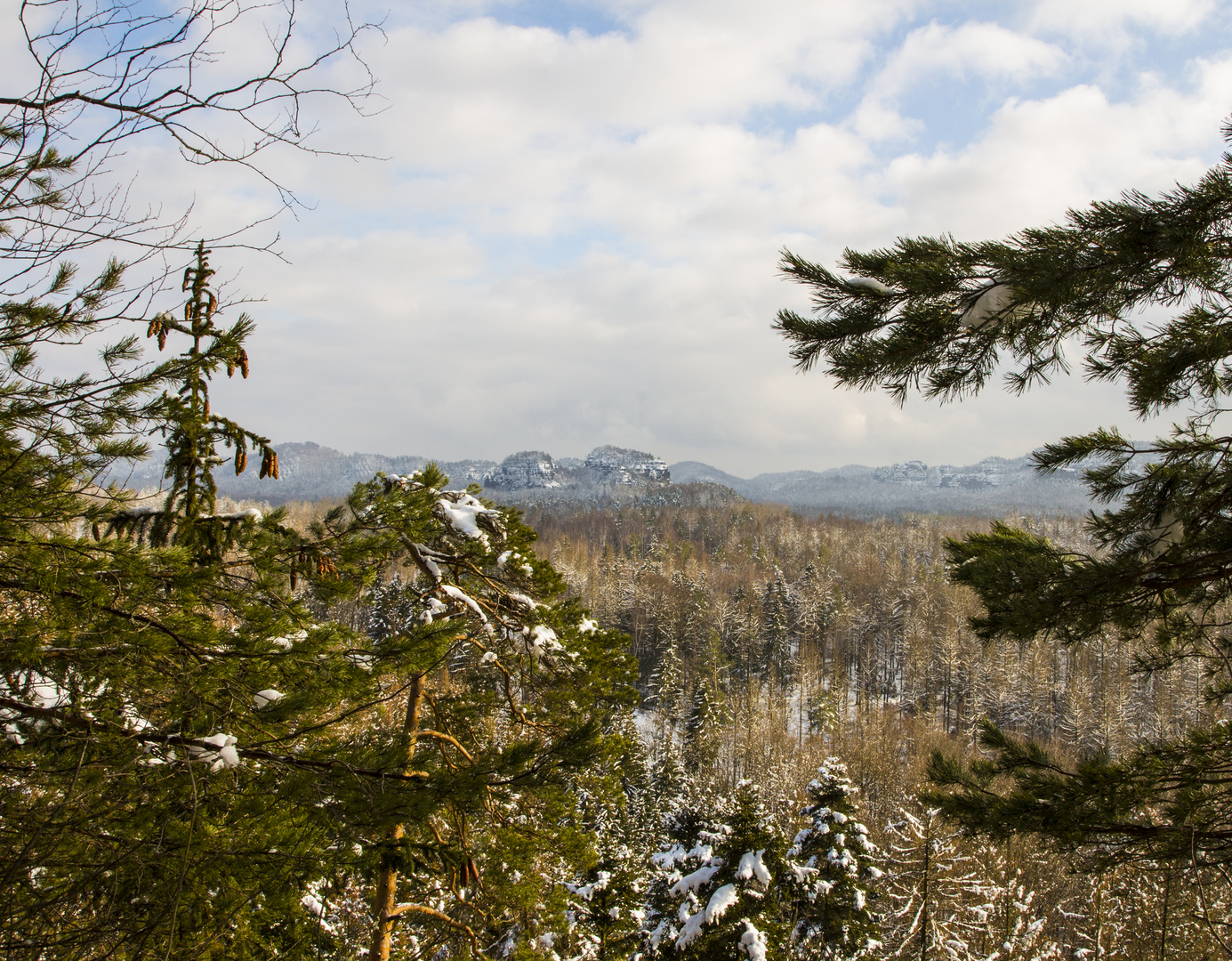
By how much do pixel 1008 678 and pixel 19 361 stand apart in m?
55.6

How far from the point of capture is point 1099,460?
13.9 feet

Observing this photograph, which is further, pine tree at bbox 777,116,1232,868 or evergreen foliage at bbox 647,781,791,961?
evergreen foliage at bbox 647,781,791,961

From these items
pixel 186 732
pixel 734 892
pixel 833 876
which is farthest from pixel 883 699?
pixel 186 732

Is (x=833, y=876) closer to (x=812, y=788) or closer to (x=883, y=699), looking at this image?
(x=812, y=788)

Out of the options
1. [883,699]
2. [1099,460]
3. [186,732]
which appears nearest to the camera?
[186,732]

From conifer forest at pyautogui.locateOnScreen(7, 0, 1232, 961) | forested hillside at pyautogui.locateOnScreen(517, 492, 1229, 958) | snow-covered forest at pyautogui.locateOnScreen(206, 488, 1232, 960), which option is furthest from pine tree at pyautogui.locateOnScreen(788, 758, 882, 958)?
conifer forest at pyautogui.locateOnScreen(7, 0, 1232, 961)

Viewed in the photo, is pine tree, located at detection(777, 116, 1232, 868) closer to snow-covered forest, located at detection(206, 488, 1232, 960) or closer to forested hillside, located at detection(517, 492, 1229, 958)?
snow-covered forest, located at detection(206, 488, 1232, 960)

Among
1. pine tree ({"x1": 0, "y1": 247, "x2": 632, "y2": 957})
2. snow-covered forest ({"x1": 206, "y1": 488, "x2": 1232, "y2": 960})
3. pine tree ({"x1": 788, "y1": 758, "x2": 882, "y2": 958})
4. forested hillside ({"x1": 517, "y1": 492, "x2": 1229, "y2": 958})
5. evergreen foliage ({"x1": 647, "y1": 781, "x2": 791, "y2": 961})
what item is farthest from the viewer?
forested hillside ({"x1": 517, "y1": 492, "x2": 1229, "y2": 958})

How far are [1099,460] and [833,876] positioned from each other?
11.0m

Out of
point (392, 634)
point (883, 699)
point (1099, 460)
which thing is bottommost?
point (883, 699)

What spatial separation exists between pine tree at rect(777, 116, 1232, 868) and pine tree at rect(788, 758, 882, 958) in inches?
355

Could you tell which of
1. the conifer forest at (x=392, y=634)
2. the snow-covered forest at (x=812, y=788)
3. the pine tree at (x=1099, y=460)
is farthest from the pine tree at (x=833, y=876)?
the pine tree at (x=1099, y=460)

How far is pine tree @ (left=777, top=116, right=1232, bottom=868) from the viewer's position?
2889mm

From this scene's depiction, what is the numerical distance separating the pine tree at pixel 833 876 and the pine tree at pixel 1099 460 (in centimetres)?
900
